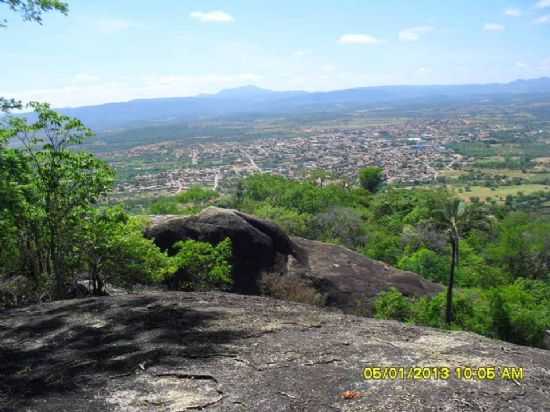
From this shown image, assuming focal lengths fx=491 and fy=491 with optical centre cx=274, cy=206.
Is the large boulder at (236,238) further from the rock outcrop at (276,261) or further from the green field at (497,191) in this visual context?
the green field at (497,191)

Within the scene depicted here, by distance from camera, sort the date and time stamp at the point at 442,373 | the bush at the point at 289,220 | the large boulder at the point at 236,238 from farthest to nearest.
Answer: the bush at the point at 289,220, the large boulder at the point at 236,238, the date and time stamp at the point at 442,373

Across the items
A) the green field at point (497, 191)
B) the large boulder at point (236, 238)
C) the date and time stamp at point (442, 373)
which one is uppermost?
the date and time stamp at point (442, 373)

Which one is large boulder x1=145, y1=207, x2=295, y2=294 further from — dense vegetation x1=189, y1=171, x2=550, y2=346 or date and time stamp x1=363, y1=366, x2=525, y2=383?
date and time stamp x1=363, y1=366, x2=525, y2=383

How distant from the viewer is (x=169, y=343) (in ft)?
30.1

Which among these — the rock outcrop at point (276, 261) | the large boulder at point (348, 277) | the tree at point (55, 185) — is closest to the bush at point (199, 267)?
the rock outcrop at point (276, 261)

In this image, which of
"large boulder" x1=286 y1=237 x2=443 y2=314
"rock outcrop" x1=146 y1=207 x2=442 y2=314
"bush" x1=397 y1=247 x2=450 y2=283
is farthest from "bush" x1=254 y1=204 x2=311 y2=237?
"rock outcrop" x1=146 y1=207 x2=442 y2=314

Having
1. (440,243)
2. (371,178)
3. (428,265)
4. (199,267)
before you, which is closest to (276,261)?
(199,267)

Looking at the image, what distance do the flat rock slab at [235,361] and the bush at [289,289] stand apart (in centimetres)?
895

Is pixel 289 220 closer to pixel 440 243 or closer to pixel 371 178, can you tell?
pixel 440 243

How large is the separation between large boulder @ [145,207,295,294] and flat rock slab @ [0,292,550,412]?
12.3 meters

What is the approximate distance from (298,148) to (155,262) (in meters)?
170

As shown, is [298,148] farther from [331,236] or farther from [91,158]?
[91,158]

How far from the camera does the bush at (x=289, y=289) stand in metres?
20.6

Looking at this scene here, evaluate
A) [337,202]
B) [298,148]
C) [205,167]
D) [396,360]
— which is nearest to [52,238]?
[396,360]
